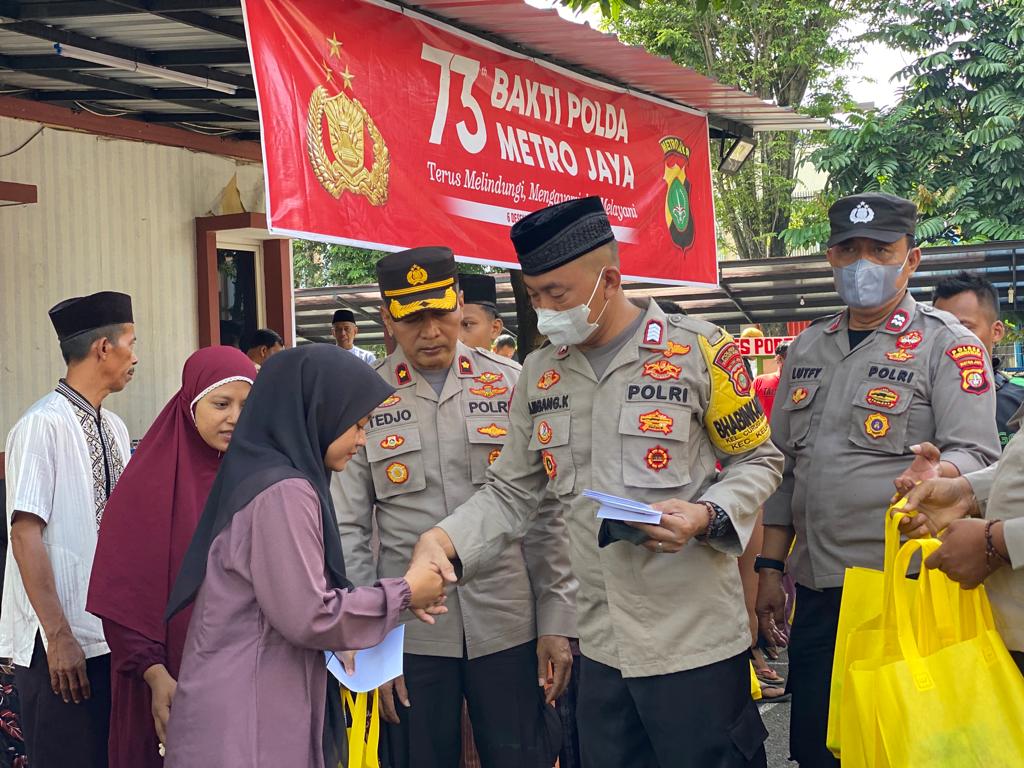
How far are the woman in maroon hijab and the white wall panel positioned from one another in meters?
3.68

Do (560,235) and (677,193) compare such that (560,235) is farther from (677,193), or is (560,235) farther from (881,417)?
(677,193)

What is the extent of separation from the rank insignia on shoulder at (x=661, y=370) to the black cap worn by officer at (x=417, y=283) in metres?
0.87

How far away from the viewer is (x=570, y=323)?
3.30 m

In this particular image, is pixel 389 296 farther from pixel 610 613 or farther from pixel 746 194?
pixel 746 194

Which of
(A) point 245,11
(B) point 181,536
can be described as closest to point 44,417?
(B) point 181,536

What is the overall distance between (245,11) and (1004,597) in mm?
3577

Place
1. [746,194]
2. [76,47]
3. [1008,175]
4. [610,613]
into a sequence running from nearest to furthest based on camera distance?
[610,613], [76,47], [1008,175], [746,194]

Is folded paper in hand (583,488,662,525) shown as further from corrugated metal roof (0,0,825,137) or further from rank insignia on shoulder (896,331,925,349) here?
corrugated metal roof (0,0,825,137)

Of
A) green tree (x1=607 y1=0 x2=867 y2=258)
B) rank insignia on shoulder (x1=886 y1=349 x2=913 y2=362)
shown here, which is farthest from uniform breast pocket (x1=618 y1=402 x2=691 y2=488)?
green tree (x1=607 y1=0 x2=867 y2=258)

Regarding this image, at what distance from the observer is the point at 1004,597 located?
2885 mm

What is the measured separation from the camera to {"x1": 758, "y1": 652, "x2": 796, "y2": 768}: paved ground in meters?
5.82

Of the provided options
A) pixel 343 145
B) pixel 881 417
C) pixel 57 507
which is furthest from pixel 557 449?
pixel 343 145

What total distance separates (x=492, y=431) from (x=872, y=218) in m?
1.48

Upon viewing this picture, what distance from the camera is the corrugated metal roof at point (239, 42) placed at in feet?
18.3
